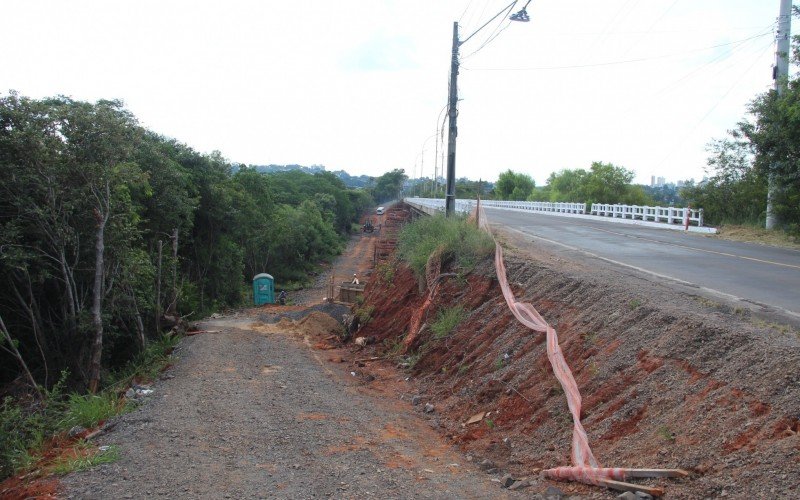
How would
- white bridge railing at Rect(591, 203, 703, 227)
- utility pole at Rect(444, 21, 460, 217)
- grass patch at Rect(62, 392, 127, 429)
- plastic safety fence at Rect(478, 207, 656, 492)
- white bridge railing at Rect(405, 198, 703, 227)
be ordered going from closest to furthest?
plastic safety fence at Rect(478, 207, 656, 492), grass patch at Rect(62, 392, 127, 429), utility pole at Rect(444, 21, 460, 217), white bridge railing at Rect(405, 198, 703, 227), white bridge railing at Rect(591, 203, 703, 227)

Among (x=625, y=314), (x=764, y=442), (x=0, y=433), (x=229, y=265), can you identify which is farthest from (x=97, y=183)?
(x=229, y=265)

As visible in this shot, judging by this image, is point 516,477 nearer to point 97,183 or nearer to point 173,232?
point 97,183

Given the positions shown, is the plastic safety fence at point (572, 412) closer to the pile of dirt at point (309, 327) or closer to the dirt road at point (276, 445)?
the dirt road at point (276, 445)

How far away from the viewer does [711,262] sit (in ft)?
45.1

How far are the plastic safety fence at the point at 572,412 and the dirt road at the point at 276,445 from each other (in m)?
0.77

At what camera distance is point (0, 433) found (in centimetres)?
919

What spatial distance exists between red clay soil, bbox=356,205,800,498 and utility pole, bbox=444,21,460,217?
795 centimetres

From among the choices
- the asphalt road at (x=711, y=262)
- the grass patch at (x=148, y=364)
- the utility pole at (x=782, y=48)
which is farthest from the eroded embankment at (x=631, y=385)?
the utility pole at (x=782, y=48)

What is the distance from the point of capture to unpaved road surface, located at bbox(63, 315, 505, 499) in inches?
245

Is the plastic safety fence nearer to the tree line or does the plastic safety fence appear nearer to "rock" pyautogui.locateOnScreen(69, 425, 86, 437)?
"rock" pyautogui.locateOnScreen(69, 425, 86, 437)

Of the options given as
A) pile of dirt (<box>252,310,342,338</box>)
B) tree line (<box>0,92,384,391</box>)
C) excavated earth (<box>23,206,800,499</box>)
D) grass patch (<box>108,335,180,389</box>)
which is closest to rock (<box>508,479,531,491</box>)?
excavated earth (<box>23,206,800,499</box>)

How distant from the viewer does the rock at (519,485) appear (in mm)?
5664

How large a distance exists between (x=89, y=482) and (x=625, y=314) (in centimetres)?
680

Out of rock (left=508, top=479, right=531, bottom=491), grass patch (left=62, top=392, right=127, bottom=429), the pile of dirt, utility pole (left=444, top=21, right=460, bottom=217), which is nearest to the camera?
rock (left=508, top=479, right=531, bottom=491)
